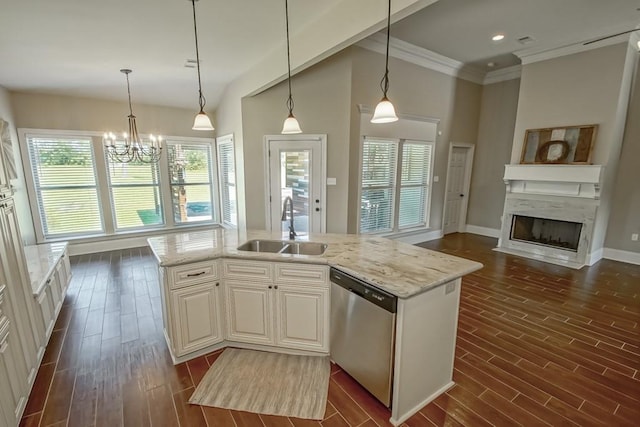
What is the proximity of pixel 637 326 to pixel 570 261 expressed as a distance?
1994mm

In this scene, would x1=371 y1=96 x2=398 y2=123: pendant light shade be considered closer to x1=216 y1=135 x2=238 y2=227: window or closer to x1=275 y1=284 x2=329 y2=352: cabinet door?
x1=275 y1=284 x2=329 y2=352: cabinet door

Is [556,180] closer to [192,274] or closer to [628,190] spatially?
[628,190]

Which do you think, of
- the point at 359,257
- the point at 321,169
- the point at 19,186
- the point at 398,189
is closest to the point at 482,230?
the point at 398,189

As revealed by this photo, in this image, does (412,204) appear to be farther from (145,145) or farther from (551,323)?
(145,145)

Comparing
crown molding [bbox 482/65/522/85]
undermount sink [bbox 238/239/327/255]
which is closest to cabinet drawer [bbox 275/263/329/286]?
undermount sink [bbox 238/239/327/255]

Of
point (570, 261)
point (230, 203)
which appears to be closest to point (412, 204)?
point (570, 261)

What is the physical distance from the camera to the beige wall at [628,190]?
178 inches

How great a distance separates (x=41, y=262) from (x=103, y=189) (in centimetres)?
252

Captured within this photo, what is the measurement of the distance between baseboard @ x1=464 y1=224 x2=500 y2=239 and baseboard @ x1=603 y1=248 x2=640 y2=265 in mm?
1717

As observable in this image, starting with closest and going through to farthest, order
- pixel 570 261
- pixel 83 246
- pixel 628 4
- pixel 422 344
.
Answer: pixel 422 344 < pixel 628 4 < pixel 570 261 < pixel 83 246

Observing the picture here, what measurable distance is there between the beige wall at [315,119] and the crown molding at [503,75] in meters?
3.74

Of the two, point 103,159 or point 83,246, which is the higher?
point 103,159

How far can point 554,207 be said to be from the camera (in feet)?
15.7

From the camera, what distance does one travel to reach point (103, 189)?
520cm
